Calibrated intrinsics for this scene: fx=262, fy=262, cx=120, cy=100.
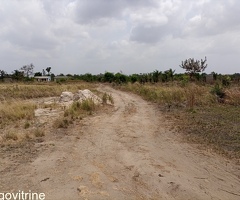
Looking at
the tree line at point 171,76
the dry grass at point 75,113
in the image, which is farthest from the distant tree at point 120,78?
the dry grass at point 75,113

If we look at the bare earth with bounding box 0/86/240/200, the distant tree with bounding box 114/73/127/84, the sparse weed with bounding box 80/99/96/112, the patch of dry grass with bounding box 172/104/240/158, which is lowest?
the bare earth with bounding box 0/86/240/200

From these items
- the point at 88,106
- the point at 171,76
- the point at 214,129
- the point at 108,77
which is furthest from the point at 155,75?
the point at 214,129

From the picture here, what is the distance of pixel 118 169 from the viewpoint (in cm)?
479

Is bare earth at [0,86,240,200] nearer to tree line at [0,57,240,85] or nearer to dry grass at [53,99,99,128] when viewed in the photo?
dry grass at [53,99,99,128]

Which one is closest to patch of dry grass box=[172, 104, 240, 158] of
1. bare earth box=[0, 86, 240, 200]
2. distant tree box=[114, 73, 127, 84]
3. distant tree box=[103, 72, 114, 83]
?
bare earth box=[0, 86, 240, 200]

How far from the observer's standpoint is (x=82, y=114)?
37.2ft

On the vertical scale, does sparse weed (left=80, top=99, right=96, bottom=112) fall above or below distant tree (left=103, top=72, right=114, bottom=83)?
below

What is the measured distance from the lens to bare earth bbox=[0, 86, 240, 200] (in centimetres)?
389

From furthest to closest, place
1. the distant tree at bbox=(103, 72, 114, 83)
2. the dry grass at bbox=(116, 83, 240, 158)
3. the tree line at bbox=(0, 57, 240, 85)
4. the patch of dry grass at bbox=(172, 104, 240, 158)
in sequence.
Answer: the distant tree at bbox=(103, 72, 114, 83) → the tree line at bbox=(0, 57, 240, 85) → the dry grass at bbox=(116, 83, 240, 158) → the patch of dry grass at bbox=(172, 104, 240, 158)

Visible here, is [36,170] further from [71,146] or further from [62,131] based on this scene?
[62,131]

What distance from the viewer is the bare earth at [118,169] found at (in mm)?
3889

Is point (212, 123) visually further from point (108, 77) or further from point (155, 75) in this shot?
point (108, 77)

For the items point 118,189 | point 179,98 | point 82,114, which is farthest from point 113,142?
point 179,98

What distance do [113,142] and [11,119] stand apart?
5.89 metres
